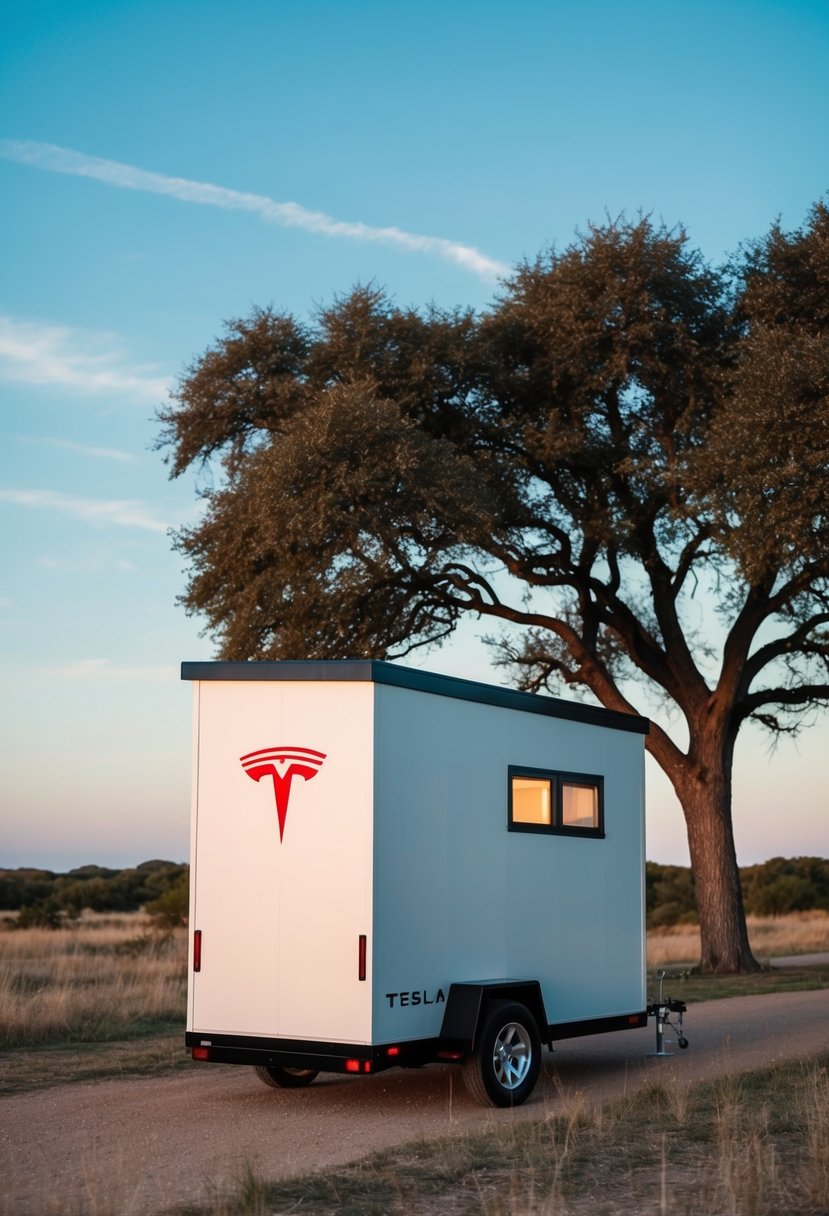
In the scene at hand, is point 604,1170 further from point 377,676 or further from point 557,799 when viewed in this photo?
point 557,799

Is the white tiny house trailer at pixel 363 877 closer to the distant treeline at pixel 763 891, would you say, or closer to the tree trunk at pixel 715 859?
the tree trunk at pixel 715 859

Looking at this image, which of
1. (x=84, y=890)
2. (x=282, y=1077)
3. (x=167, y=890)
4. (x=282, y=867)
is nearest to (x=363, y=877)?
(x=282, y=867)

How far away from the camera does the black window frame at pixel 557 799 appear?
11.9m

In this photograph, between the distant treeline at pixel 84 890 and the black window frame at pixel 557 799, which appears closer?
the black window frame at pixel 557 799

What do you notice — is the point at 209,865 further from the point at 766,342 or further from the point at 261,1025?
the point at 766,342

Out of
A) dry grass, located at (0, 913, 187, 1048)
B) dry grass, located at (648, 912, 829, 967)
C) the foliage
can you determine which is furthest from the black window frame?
the foliage

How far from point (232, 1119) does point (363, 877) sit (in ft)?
6.63

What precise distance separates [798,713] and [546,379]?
798 cm

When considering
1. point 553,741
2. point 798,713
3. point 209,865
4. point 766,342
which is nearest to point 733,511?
point 766,342

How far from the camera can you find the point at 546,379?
957 inches

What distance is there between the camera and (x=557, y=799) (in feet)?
41.2

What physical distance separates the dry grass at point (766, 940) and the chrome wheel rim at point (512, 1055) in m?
17.0

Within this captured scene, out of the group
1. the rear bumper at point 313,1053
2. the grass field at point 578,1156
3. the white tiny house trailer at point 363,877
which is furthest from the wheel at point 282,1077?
the grass field at point 578,1156

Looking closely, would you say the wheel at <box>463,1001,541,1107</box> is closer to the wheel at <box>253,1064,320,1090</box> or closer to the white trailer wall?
the white trailer wall
